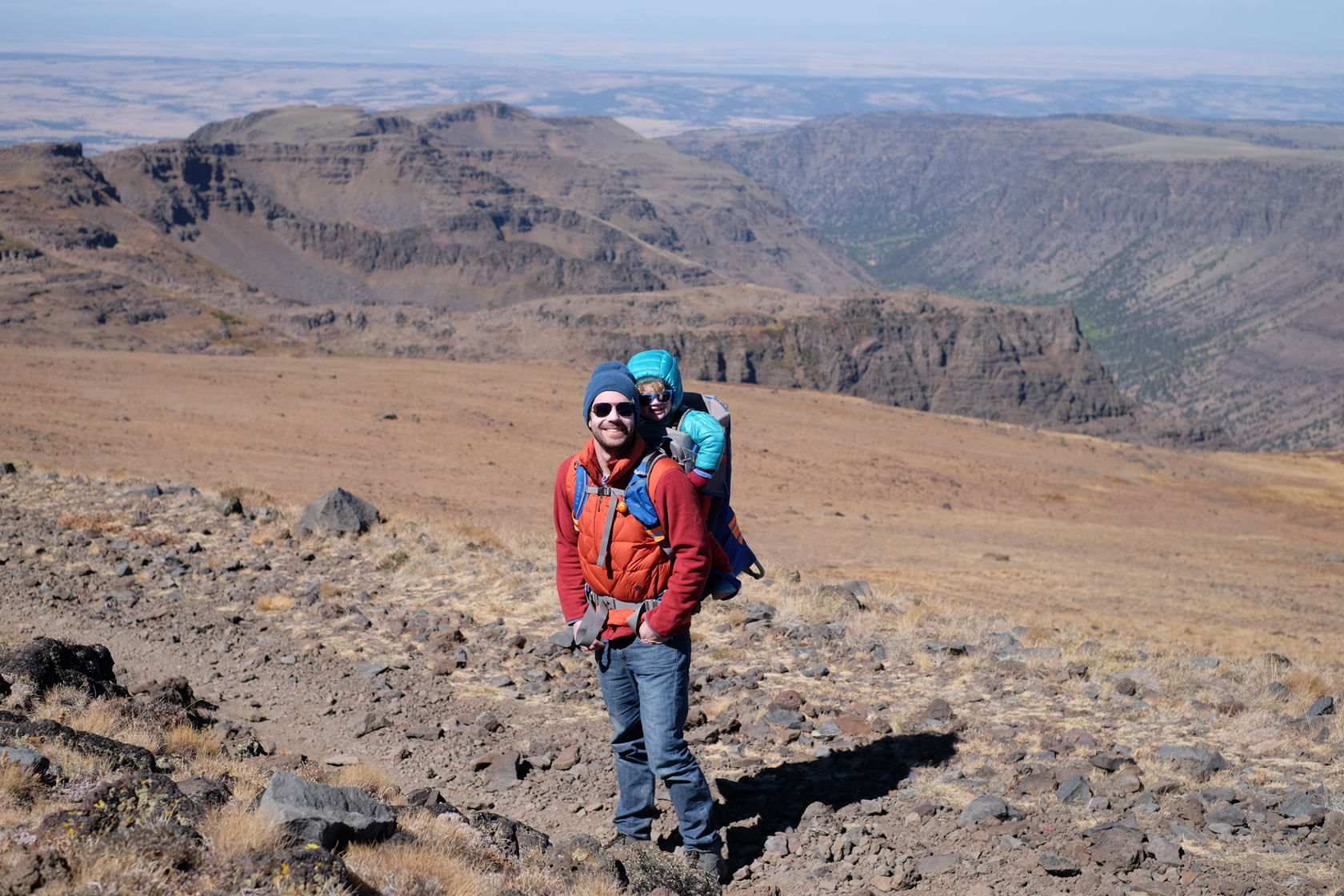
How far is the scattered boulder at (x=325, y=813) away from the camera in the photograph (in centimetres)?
432

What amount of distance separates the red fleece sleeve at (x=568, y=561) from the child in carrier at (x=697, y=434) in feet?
1.77

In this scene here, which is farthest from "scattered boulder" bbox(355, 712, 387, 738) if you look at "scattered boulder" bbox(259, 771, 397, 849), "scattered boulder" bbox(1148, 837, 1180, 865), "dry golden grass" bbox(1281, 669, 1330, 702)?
"dry golden grass" bbox(1281, 669, 1330, 702)

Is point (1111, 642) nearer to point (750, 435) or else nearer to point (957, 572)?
point (957, 572)

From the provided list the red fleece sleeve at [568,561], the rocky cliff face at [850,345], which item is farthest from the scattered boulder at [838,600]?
the rocky cliff face at [850,345]

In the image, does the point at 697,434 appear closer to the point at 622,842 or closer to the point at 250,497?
the point at 622,842

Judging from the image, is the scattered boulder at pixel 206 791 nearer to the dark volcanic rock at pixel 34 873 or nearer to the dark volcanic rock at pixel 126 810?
the dark volcanic rock at pixel 126 810

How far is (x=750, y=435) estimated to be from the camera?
31.2 meters

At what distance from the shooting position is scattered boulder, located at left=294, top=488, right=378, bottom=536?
1201 cm

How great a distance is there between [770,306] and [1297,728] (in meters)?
63.0

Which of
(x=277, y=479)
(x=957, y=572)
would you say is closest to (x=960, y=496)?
(x=957, y=572)

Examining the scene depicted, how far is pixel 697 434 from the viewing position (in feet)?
15.2

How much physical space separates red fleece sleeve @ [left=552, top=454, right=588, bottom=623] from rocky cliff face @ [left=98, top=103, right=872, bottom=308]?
92527 millimetres

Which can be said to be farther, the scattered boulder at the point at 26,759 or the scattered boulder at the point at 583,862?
the scattered boulder at the point at 583,862

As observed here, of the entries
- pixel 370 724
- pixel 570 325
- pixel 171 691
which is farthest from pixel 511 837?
pixel 570 325
